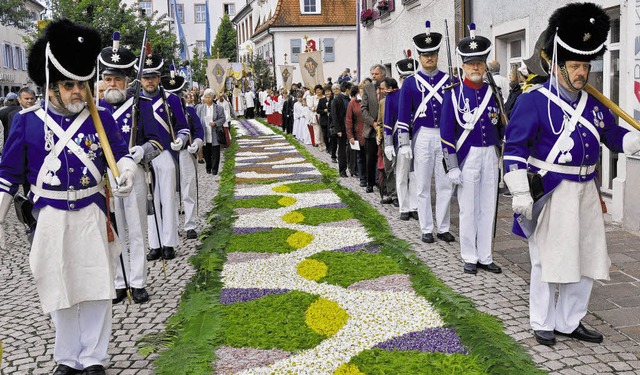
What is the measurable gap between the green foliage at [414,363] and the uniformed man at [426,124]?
3580mm

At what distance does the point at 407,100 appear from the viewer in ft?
28.1

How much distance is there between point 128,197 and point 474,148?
10.5 ft

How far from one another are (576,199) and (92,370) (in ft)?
10.8

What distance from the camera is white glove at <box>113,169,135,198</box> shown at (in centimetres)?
475

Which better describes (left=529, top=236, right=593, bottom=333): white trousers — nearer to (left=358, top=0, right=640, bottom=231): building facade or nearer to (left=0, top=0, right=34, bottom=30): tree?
(left=358, top=0, right=640, bottom=231): building facade

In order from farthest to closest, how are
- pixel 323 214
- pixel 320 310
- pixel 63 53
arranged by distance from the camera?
pixel 323 214 → pixel 320 310 → pixel 63 53

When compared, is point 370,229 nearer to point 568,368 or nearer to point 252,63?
point 568,368

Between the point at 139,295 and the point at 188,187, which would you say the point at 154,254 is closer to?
the point at 188,187

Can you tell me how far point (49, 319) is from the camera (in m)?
6.05

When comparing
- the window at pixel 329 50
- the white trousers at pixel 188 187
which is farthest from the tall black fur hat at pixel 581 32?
the window at pixel 329 50

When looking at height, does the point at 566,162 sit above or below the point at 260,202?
above

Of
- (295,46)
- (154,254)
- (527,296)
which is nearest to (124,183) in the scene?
(527,296)

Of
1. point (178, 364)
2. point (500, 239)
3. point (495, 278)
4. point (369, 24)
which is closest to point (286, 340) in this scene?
point (178, 364)

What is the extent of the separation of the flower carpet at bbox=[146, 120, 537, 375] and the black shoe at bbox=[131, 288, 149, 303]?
36cm
